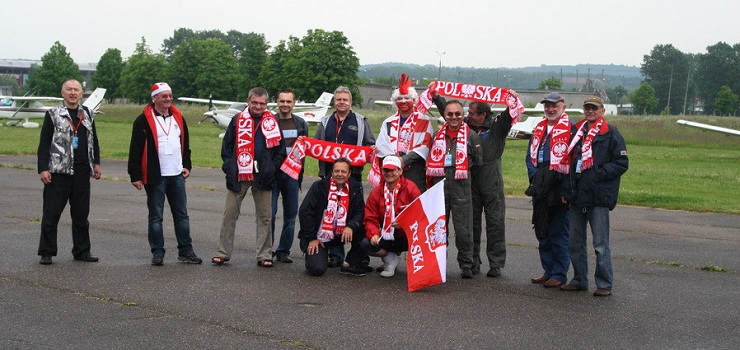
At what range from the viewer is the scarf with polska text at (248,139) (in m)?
9.66

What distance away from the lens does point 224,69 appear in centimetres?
11119

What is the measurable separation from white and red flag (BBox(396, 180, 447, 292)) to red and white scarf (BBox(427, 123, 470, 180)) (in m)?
0.36

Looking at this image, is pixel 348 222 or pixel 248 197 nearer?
pixel 348 222

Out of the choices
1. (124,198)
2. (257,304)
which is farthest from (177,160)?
(124,198)

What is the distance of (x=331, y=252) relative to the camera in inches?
387

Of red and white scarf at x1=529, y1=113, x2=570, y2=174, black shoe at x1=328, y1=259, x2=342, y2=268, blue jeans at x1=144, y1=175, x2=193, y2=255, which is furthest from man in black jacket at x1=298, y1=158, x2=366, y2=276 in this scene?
red and white scarf at x1=529, y1=113, x2=570, y2=174

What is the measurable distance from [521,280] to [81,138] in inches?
195

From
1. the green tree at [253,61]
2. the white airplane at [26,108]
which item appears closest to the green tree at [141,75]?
the green tree at [253,61]

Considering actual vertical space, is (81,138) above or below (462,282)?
above

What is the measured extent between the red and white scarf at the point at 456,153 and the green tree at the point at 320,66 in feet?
278

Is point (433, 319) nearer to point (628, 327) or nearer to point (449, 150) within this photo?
point (628, 327)

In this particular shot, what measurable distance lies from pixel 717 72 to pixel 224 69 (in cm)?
8838

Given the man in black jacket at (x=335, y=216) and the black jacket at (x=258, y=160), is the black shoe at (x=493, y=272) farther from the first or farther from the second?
the black jacket at (x=258, y=160)

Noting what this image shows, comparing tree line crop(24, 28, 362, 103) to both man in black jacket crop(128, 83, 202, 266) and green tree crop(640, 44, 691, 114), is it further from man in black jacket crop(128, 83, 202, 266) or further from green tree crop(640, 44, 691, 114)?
man in black jacket crop(128, 83, 202, 266)
